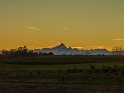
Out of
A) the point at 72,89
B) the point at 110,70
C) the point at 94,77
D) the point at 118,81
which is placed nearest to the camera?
the point at 72,89

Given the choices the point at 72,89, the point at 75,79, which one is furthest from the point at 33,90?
the point at 75,79

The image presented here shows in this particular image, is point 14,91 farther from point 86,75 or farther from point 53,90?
point 86,75

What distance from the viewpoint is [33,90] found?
122ft

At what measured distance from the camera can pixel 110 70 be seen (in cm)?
5878

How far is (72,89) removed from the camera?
125 feet

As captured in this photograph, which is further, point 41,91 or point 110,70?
point 110,70

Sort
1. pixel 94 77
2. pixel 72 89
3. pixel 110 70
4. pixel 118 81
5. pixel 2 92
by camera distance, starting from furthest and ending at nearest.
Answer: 1. pixel 110 70
2. pixel 94 77
3. pixel 118 81
4. pixel 72 89
5. pixel 2 92

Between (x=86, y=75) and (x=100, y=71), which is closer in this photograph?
(x=86, y=75)

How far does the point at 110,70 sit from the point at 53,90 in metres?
22.8

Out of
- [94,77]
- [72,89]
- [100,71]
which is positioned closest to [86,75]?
[94,77]

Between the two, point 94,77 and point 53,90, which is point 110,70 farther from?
point 53,90

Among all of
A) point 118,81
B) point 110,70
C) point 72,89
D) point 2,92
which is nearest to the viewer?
point 2,92

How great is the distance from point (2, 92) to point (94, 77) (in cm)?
1883

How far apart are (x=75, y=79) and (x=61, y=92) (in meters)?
15.4
